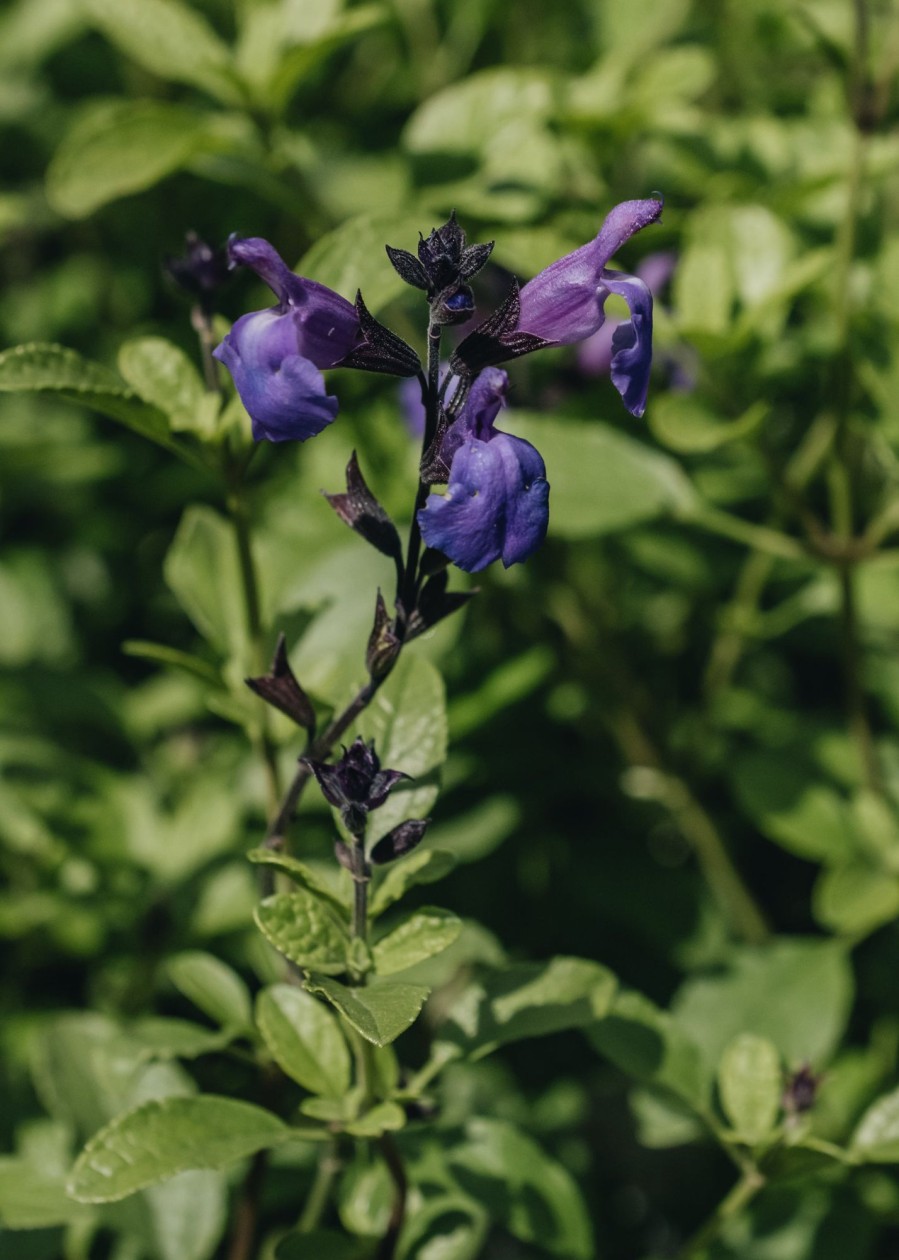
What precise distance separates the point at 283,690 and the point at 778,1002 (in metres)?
0.88

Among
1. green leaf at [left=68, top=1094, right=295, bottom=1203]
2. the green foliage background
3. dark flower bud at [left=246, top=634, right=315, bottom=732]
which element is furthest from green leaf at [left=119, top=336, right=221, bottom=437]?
green leaf at [left=68, top=1094, right=295, bottom=1203]

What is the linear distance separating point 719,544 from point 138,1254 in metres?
1.29

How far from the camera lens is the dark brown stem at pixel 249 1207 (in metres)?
1.30

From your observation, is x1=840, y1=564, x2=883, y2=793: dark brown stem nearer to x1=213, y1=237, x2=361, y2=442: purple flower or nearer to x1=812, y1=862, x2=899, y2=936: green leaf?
x1=812, y1=862, x2=899, y2=936: green leaf

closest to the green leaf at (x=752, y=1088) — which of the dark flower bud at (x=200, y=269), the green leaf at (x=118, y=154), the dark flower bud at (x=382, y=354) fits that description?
the dark flower bud at (x=382, y=354)

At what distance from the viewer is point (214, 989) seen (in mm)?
1284

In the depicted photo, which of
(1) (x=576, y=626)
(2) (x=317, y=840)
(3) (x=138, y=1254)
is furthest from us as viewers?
(1) (x=576, y=626)

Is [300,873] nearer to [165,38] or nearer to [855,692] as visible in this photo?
[855,692]

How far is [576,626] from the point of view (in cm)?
195

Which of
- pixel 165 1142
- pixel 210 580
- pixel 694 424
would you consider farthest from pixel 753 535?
pixel 165 1142

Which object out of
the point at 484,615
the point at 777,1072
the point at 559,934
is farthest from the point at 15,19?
the point at 777,1072

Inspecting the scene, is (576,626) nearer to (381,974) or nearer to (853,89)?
(853,89)

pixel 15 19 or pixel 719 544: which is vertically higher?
pixel 15 19

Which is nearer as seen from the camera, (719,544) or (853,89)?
(853,89)
